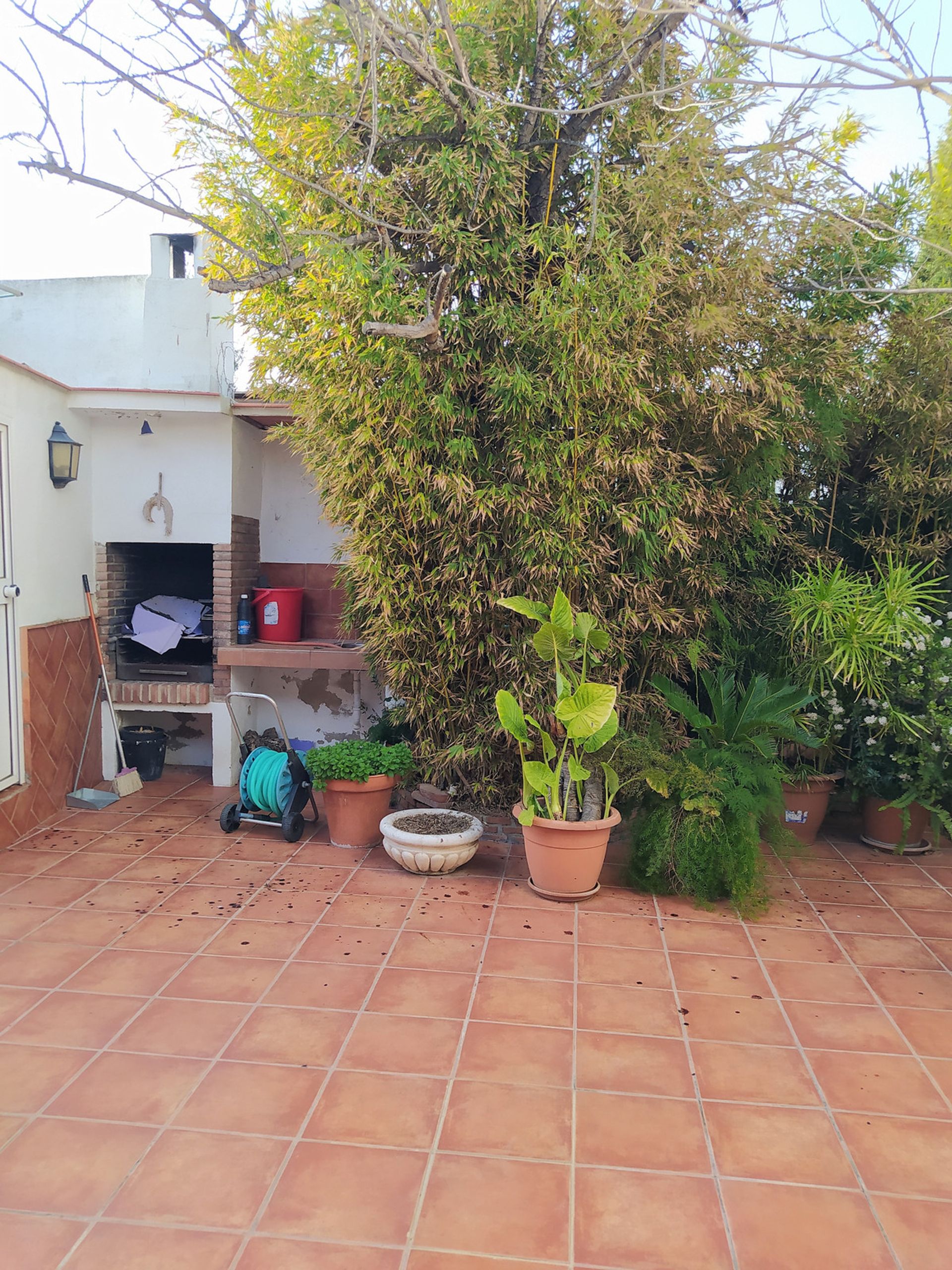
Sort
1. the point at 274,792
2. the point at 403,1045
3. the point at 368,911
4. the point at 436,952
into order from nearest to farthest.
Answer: the point at 403,1045 < the point at 436,952 < the point at 368,911 < the point at 274,792

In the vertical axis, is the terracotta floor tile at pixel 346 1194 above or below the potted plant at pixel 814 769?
below

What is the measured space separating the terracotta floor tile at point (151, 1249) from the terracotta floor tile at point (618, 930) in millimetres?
2015

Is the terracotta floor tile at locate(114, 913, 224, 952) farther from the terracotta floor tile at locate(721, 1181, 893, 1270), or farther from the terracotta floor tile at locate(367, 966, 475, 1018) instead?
the terracotta floor tile at locate(721, 1181, 893, 1270)

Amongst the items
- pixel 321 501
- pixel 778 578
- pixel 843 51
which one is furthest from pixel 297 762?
pixel 843 51

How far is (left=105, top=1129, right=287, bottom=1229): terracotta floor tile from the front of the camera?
2150mm

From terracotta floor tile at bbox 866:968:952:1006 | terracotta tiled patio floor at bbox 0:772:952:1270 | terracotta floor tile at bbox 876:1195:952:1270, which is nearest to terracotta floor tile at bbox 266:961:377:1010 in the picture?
terracotta tiled patio floor at bbox 0:772:952:1270

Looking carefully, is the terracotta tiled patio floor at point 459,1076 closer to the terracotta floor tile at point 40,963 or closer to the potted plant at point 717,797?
the terracotta floor tile at point 40,963

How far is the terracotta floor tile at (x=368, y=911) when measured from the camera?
3900mm

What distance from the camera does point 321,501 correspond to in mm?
5266

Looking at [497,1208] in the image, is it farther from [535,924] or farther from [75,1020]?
[535,924]

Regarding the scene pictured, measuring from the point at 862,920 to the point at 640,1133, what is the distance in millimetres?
2057

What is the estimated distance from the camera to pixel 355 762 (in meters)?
4.73

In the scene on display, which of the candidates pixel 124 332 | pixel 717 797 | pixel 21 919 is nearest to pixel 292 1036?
pixel 21 919

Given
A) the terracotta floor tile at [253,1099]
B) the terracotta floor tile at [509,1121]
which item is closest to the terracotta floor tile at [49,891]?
the terracotta floor tile at [253,1099]
